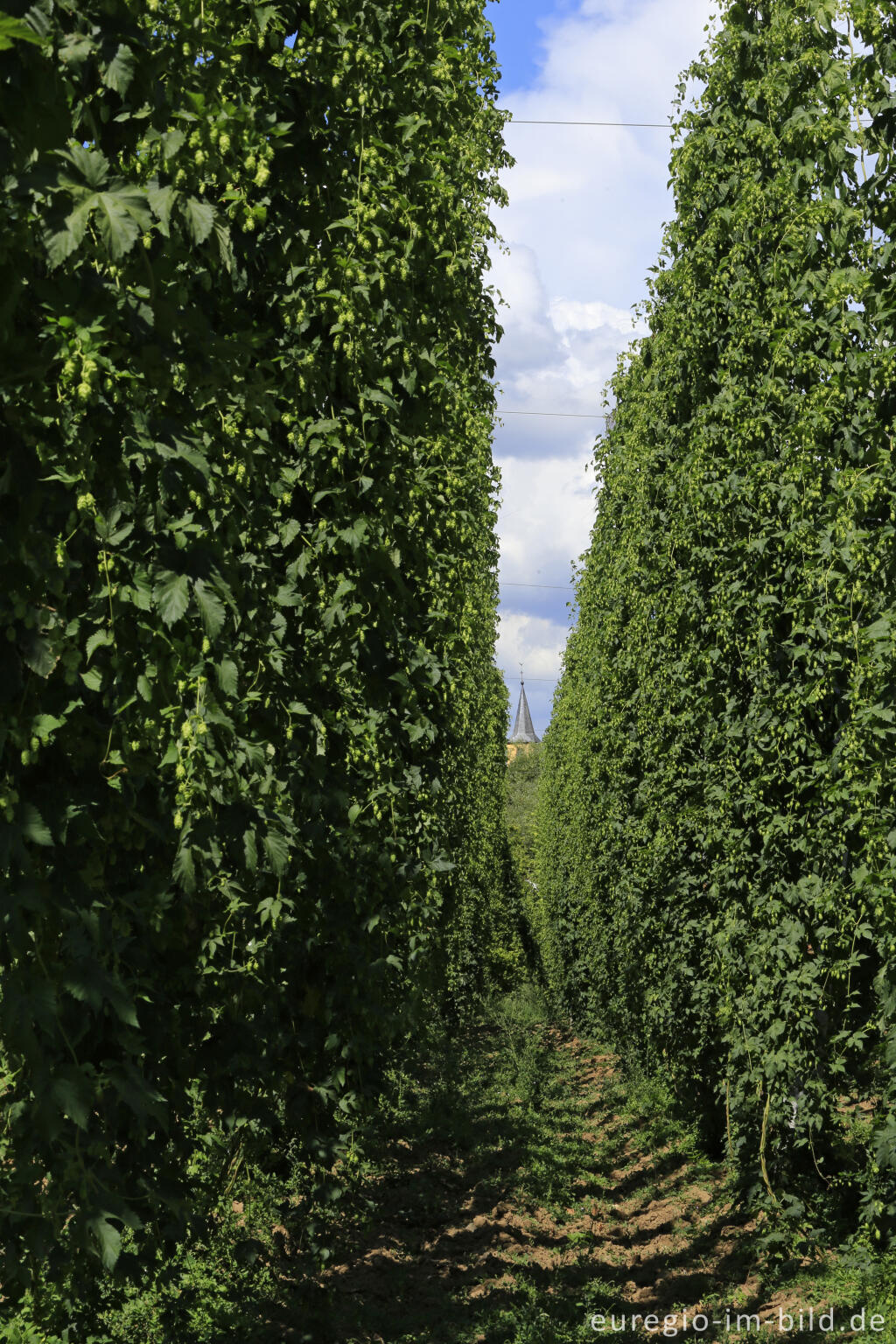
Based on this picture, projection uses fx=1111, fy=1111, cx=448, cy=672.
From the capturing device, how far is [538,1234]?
30.5ft

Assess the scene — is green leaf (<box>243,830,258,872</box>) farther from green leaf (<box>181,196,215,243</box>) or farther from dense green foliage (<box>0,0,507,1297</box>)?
green leaf (<box>181,196,215,243</box>)

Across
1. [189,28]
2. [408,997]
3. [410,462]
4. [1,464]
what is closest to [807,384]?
[410,462]

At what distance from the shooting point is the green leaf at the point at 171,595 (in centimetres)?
235

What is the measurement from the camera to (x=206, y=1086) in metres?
3.38

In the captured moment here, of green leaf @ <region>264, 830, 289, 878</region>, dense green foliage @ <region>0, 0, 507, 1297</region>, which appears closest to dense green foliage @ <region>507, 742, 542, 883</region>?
dense green foliage @ <region>0, 0, 507, 1297</region>

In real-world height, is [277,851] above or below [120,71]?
below

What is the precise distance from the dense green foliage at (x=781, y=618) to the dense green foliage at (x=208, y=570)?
7.26ft

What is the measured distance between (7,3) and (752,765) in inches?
253

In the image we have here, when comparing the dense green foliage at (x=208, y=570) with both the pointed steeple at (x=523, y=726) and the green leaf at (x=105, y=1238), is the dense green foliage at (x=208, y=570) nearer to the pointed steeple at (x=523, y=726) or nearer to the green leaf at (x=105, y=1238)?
the green leaf at (x=105, y=1238)

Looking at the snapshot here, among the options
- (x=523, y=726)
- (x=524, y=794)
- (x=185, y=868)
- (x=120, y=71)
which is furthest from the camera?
(x=523, y=726)

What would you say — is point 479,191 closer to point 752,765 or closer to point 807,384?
point 807,384

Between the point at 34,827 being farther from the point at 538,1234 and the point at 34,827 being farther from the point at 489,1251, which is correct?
the point at 538,1234

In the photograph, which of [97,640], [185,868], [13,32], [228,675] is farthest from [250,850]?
[13,32]

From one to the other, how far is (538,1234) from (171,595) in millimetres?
8577
